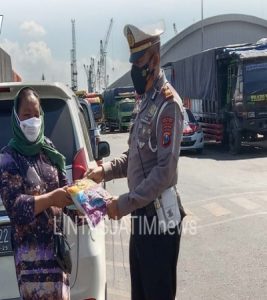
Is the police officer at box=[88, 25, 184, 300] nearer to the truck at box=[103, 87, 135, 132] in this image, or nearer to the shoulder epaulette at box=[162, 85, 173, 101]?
the shoulder epaulette at box=[162, 85, 173, 101]

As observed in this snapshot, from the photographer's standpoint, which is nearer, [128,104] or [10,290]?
[10,290]

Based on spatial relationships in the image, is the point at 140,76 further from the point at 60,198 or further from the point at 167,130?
the point at 60,198

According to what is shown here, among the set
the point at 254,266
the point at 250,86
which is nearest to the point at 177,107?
the point at 254,266

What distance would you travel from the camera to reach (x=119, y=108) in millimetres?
37250

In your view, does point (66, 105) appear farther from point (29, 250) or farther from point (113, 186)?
point (113, 186)

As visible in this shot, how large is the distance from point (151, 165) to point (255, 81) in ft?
49.5

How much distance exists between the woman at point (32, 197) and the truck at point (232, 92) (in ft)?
48.2

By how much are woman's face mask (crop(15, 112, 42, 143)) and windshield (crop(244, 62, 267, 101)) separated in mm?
14844

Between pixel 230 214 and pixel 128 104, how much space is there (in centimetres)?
2920

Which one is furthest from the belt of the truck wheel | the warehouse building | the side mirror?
the warehouse building

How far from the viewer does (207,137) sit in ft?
70.2

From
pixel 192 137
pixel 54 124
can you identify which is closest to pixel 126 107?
pixel 192 137

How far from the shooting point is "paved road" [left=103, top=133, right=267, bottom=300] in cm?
542

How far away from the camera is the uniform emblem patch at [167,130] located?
9.53 feet
